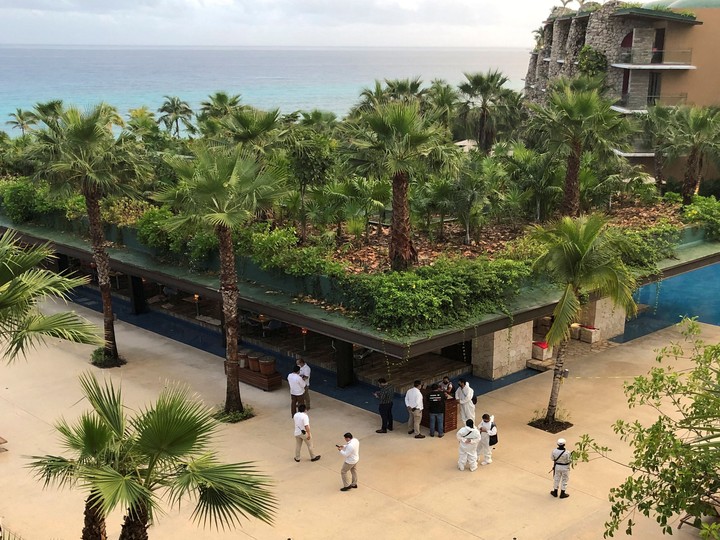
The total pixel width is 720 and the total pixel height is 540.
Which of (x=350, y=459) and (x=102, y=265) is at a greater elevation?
(x=102, y=265)

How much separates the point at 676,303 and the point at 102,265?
18862mm

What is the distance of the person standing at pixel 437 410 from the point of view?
53.9ft

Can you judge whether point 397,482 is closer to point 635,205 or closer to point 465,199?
point 465,199

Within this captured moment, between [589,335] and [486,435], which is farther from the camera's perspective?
[589,335]

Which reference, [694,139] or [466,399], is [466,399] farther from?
[694,139]

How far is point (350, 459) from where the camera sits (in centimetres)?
1415

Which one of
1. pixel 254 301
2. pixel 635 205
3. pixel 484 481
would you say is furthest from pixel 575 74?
pixel 484 481

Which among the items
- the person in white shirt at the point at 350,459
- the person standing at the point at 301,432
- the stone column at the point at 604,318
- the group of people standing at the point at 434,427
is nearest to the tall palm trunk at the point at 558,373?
the group of people standing at the point at 434,427

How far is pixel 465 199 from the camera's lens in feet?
69.9

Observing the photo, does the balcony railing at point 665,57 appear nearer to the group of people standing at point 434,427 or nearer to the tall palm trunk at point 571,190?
the tall palm trunk at point 571,190

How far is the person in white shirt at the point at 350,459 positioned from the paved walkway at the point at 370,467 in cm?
19

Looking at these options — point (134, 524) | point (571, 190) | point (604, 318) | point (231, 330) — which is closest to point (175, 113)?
point (571, 190)

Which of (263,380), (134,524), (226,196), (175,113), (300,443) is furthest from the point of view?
(175,113)

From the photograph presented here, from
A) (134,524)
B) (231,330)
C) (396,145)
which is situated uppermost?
(396,145)
